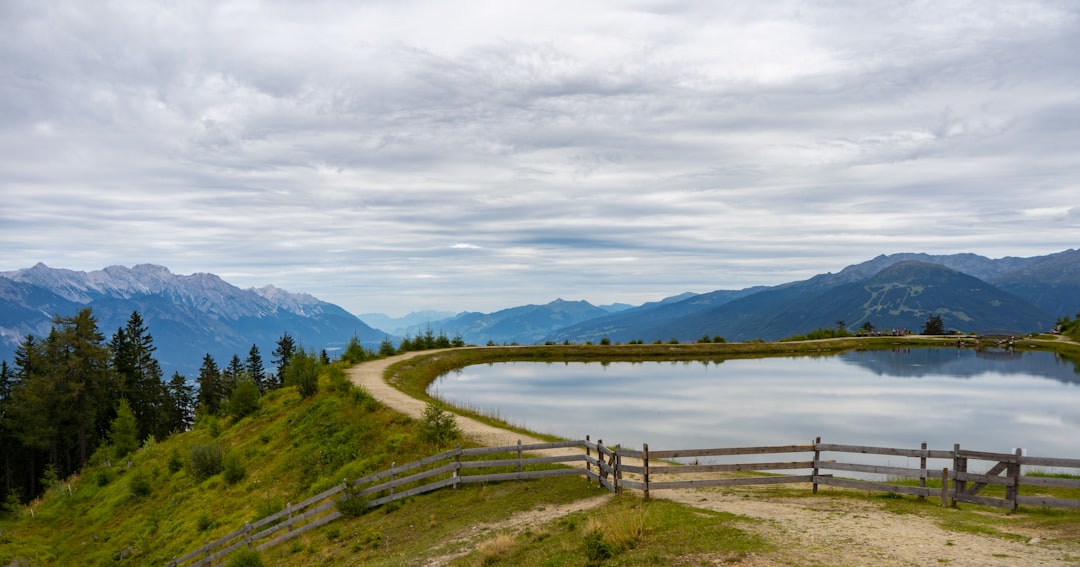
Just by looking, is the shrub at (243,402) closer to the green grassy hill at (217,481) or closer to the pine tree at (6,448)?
the green grassy hill at (217,481)

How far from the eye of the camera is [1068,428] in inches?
1190

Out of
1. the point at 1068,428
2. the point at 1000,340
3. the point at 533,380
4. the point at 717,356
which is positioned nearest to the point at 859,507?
the point at 1068,428

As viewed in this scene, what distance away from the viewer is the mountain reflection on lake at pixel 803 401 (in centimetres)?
2928

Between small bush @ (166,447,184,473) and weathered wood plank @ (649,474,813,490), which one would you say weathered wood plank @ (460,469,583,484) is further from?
small bush @ (166,447,184,473)

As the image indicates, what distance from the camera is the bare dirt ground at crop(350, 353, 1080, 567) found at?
40.4ft

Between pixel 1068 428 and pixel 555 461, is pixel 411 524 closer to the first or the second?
pixel 555 461

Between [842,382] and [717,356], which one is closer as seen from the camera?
[842,382]

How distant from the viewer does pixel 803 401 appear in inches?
1521

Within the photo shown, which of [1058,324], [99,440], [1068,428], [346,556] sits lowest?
[99,440]

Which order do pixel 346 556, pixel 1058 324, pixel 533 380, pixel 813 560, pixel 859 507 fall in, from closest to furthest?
1. pixel 813 560
2. pixel 859 507
3. pixel 346 556
4. pixel 533 380
5. pixel 1058 324

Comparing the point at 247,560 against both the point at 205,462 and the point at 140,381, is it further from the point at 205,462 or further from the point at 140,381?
the point at 140,381

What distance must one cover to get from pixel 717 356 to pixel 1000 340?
1461 inches

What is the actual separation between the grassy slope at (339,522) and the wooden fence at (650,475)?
699mm

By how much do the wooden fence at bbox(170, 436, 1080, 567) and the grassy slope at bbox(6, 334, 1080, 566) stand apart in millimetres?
699
